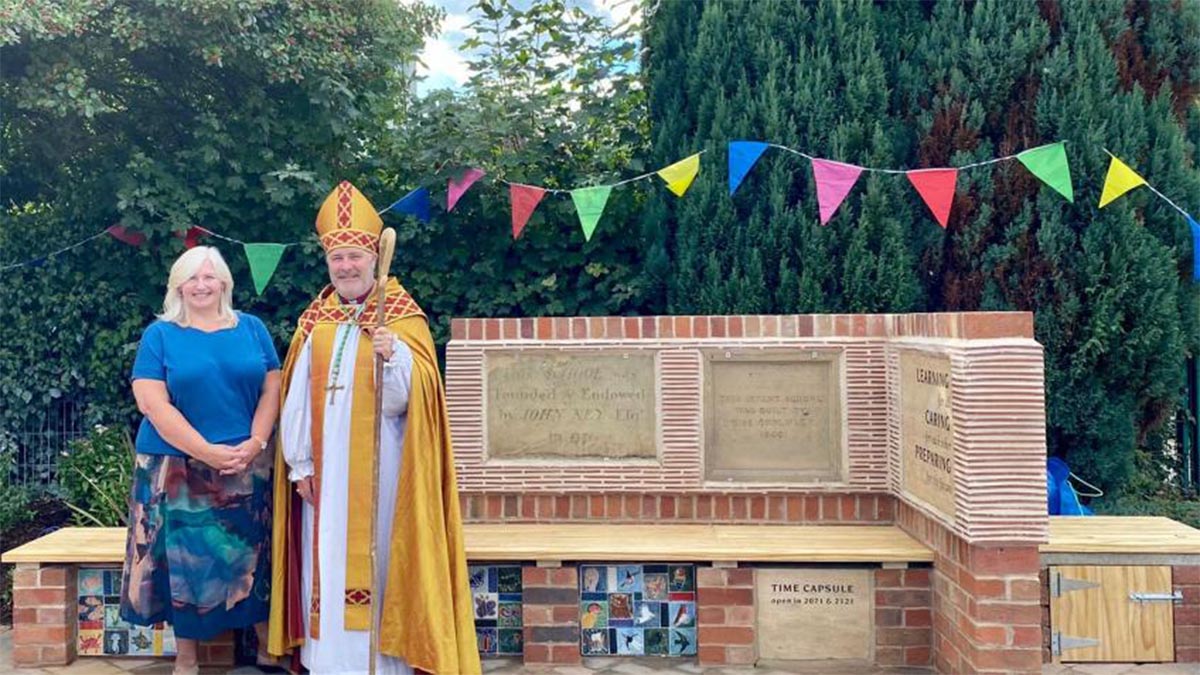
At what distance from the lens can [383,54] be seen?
19.5 ft

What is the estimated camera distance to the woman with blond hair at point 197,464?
11.4 feet

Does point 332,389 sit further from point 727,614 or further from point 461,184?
point 461,184

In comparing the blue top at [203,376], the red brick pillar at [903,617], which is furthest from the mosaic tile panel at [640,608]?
the blue top at [203,376]

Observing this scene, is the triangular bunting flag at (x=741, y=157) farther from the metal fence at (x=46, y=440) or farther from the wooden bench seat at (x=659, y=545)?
the metal fence at (x=46, y=440)

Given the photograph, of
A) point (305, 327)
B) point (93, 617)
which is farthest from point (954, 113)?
point (93, 617)

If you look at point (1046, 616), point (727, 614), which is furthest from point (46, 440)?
point (1046, 616)

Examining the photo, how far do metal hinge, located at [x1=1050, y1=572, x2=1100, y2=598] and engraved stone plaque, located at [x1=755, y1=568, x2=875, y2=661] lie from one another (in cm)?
71

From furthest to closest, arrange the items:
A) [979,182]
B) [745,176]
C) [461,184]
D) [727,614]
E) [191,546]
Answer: [461,184], [745,176], [979,182], [727,614], [191,546]

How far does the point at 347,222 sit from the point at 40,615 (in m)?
2.12

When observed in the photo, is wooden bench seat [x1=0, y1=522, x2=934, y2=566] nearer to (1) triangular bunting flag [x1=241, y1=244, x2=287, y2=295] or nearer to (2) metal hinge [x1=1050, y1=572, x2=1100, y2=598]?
(2) metal hinge [x1=1050, y1=572, x2=1100, y2=598]

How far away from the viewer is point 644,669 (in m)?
3.86

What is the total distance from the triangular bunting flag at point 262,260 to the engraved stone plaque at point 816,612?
304cm

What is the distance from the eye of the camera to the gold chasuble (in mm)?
3387

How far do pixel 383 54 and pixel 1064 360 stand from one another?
4255 mm
